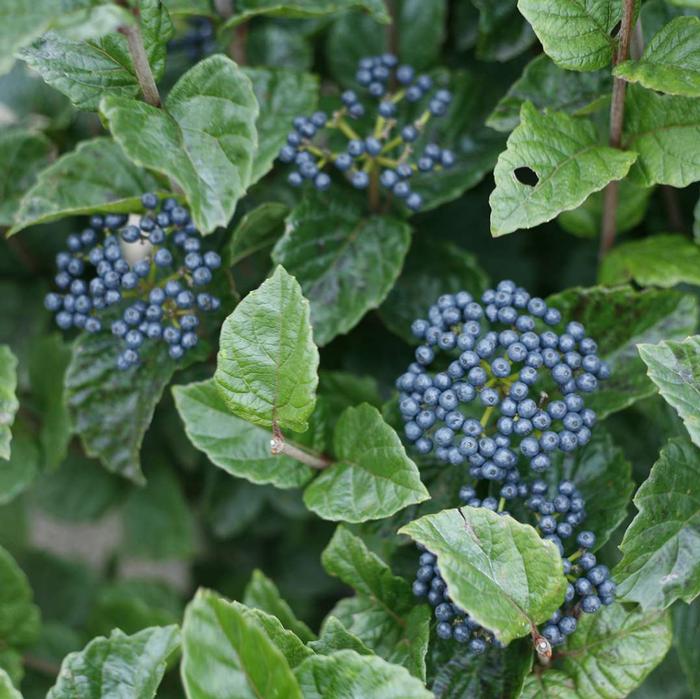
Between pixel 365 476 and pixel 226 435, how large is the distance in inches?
6.4

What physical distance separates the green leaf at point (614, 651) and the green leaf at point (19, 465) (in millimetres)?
748

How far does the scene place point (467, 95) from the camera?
130 cm

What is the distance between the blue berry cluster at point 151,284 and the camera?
3.58 feet

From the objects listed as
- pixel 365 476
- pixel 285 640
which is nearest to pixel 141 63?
pixel 365 476

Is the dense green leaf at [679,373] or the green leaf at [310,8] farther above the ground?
the green leaf at [310,8]

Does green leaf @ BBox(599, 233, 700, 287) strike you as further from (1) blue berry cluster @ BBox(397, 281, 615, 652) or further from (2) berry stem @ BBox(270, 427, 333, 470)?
(2) berry stem @ BBox(270, 427, 333, 470)

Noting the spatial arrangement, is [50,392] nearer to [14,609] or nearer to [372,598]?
[14,609]

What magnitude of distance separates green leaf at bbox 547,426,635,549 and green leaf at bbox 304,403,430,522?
7.9 inches

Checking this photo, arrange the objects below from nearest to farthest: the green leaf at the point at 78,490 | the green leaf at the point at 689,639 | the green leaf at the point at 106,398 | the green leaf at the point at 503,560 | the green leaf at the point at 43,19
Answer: the green leaf at the point at 43,19
the green leaf at the point at 503,560
the green leaf at the point at 689,639
the green leaf at the point at 106,398
the green leaf at the point at 78,490

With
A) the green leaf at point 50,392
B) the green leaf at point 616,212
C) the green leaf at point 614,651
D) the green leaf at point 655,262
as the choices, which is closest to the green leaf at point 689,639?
the green leaf at point 614,651

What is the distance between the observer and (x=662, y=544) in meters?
0.94

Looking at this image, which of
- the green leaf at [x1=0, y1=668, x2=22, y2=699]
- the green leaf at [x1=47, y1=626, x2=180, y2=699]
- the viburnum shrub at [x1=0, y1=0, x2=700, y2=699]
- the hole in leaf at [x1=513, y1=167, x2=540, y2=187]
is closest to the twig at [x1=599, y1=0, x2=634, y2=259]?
the viburnum shrub at [x1=0, y1=0, x2=700, y2=699]

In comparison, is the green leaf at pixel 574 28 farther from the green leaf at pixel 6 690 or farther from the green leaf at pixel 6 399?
the green leaf at pixel 6 690

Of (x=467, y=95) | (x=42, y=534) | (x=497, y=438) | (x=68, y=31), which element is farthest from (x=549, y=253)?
(x=42, y=534)
